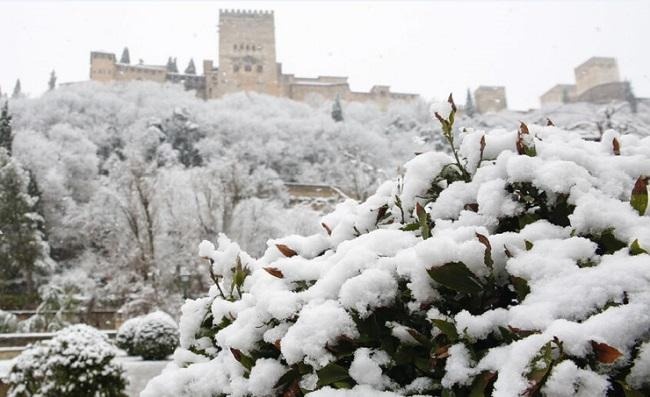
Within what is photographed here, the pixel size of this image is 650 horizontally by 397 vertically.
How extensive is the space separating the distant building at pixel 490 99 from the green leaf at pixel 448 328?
283ft

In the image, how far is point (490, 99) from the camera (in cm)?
8338

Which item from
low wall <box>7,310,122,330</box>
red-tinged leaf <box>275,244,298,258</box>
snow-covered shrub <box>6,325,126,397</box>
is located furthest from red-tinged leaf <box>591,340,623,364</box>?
low wall <box>7,310,122,330</box>

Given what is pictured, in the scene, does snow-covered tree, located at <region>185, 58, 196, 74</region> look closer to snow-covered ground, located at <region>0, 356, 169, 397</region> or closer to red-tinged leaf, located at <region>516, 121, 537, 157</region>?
snow-covered ground, located at <region>0, 356, 169, 397</region>

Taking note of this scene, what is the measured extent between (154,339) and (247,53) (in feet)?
249

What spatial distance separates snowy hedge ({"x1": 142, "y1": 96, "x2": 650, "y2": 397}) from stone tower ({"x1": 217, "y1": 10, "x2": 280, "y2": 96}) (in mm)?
77860

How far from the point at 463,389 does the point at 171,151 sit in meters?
50.9

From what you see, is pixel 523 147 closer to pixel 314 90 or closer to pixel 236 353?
pixel 236 353

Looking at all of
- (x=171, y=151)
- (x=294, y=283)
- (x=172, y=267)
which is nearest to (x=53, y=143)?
(x=171, y=151)

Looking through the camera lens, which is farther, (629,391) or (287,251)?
(287,251)

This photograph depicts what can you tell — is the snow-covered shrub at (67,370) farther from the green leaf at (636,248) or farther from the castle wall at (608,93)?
the castle wall at (608,93)

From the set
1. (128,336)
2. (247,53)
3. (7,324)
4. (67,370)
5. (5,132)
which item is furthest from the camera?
(247,53)

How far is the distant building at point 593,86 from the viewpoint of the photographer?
71.6 meters

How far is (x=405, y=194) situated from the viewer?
167cm

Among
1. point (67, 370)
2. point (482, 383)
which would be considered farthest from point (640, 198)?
point (67, 370)
